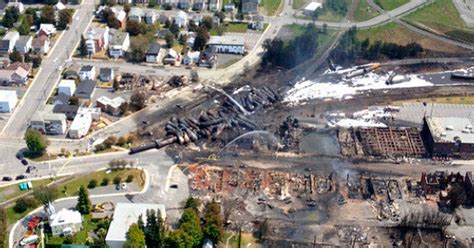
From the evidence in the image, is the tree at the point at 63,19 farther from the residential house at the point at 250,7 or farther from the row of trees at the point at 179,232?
the row of trees at the point at 179,232

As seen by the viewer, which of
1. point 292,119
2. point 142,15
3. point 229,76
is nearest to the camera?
point 292,119

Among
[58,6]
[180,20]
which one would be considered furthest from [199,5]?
[58,6]

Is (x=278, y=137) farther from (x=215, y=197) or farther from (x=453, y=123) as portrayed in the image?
(x=453, y=123)

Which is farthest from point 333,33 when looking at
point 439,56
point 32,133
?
point 32,133

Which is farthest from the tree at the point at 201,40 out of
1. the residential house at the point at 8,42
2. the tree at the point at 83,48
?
the residential house at the point at 8,42

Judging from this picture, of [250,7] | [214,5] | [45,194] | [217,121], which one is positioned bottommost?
[45,194]

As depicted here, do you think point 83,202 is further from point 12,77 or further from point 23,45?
point 23,45
